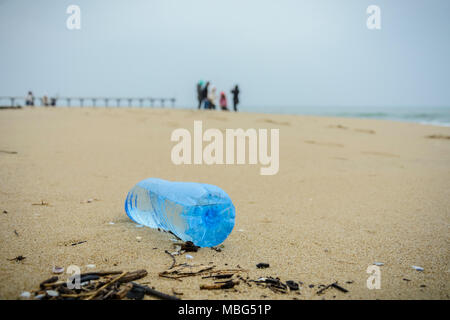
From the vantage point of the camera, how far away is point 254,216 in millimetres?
2816

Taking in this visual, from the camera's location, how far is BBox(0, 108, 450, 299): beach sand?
1742 mm

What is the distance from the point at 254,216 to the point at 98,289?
5.19ft

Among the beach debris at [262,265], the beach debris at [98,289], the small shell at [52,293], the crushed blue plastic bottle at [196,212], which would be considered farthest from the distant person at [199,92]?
the small shell at [52,293]

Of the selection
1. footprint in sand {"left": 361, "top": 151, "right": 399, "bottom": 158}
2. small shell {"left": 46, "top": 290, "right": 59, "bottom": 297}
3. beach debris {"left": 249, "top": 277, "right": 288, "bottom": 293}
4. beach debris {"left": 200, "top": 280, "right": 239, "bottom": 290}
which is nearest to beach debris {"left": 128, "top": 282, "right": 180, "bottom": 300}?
beach debris {"left": 200, "top": 280, "right": 239, "bottom": 290}

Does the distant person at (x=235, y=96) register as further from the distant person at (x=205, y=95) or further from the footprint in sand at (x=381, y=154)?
the footprint in sand at (x=381, y=154)

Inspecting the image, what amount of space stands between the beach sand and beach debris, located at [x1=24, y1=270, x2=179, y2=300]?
0.07m

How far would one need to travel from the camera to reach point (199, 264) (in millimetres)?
1830

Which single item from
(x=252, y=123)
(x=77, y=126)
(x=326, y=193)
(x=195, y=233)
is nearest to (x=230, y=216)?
(x=195, y=233)

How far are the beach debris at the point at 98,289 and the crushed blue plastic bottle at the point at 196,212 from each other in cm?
52

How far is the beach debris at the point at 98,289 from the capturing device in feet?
4.63

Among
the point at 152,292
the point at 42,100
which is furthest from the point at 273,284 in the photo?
the point at 42,100
